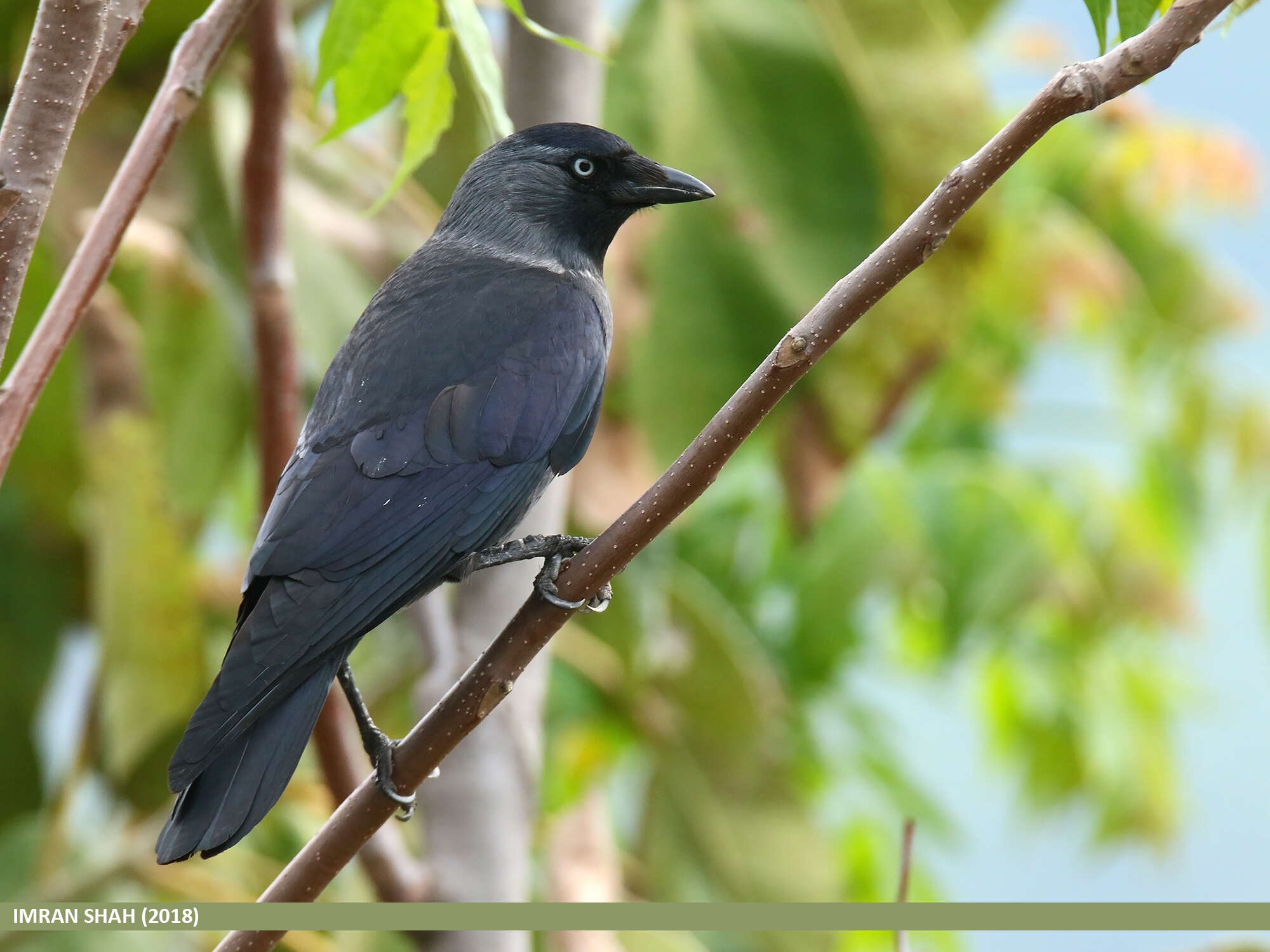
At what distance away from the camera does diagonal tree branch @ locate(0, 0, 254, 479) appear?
98 centimetres

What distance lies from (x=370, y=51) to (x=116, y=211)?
0.23 meters

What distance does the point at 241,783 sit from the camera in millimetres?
895

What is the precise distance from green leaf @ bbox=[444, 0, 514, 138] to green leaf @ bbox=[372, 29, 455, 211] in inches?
1.0

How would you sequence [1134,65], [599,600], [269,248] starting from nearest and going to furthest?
1. [1134,65]
2. [599,600]
3. [269,248]

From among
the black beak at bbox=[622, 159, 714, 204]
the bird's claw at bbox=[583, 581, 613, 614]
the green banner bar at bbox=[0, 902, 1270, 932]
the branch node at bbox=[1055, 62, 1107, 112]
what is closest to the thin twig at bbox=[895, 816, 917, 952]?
the green banner bar at bbox=[0, 902, 1270, 932]

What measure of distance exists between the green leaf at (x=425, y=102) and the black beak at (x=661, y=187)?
0.41 m

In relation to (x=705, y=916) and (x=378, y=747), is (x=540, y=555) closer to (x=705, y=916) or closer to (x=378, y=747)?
(x=378, y=747)

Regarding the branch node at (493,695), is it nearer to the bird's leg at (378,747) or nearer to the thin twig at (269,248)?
the bird's leg at (378,747)

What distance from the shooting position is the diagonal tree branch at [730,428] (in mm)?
843

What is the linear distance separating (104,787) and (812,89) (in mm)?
1824

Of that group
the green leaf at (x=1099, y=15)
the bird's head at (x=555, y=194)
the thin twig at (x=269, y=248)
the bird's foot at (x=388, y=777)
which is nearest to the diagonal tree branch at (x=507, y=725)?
the bird's head at (x=555, y=194)

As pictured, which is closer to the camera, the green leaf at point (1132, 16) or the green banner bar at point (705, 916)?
the green leaf at point (1132, 16)

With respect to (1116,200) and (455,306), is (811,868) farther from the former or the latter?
(1116,200)

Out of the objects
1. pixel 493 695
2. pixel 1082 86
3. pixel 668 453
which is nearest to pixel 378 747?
pixel 493 695
